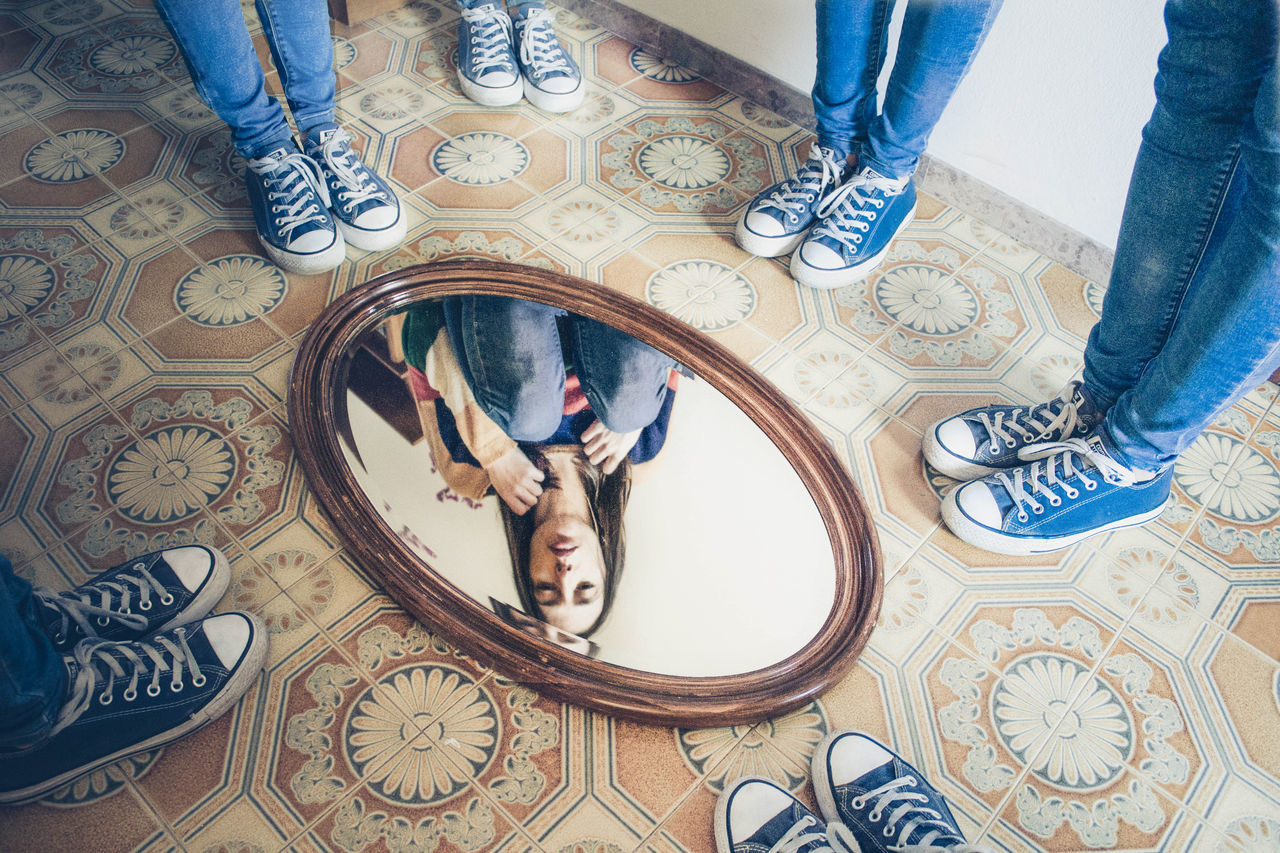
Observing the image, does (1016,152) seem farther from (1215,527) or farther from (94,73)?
(94,73)

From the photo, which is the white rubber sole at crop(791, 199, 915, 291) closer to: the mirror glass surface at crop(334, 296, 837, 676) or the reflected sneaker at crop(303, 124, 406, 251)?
the mirror glass surface at crop(334, 296, 837, 676)

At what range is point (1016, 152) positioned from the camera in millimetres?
1302

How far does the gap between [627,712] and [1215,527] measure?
2.64ft

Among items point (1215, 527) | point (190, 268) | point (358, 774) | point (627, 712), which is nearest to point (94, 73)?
point (190, 268)

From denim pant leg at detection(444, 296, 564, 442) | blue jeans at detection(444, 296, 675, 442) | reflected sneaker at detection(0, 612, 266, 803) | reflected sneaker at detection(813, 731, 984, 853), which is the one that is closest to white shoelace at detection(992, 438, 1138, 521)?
reflected sneaker at detection(813, 731, 984, 853)

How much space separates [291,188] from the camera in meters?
1.21

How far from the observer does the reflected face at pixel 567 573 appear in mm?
829

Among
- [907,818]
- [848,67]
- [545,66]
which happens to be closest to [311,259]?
[545,66]

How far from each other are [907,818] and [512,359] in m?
0.67

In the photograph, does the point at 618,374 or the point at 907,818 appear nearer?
the point at 907,818

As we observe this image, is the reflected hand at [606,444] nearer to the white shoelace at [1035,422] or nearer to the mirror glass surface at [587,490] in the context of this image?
the mirror glass surface at [587,490]

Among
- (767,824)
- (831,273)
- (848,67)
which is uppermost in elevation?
(848,67)

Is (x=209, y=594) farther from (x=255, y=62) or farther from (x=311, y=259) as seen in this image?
(x=255, y=62)

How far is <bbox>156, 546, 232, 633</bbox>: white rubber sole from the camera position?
843 millimetres
